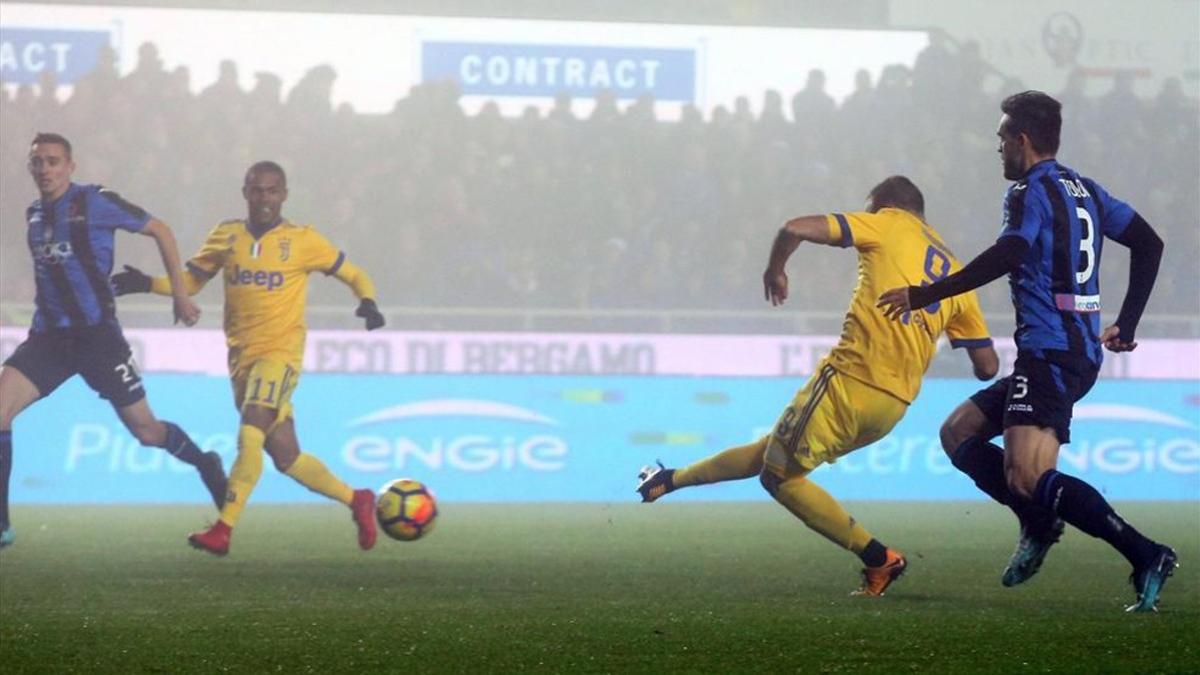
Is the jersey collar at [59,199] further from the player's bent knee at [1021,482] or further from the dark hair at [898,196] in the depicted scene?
the player's bent knee at [1021,482]

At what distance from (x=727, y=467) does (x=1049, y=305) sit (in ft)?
5.46

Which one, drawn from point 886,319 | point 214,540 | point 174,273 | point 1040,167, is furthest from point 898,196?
point 174,273

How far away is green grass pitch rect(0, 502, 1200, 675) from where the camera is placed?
16.2ft

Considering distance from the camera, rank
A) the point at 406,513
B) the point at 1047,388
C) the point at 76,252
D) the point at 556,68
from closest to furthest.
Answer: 1. the point at 1047,388
2. the point at 406,513
3. the point at 76,252
4. the point at 556,68

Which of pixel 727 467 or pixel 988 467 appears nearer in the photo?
pixel 988 467

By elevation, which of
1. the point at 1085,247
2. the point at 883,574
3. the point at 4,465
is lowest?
the point at 883,574

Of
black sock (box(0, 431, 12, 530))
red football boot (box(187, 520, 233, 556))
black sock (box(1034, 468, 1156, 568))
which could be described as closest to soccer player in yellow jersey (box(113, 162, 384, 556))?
red football boot (box(187, 520, 233, 556))

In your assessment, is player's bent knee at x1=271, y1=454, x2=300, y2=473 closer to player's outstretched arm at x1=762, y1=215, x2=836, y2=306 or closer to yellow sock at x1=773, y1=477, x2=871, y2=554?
yellow sock at x1=773, y1=477, x2=871, y2=554

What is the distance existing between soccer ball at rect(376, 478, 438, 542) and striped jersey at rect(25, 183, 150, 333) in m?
1.69

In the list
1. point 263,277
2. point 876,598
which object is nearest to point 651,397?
point 263,277

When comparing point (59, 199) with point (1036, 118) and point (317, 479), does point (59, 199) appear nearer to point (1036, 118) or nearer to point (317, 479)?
point (317, 479)

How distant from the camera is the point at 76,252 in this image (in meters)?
9.23

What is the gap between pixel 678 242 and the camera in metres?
17.8

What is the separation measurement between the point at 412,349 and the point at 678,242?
3.65m
